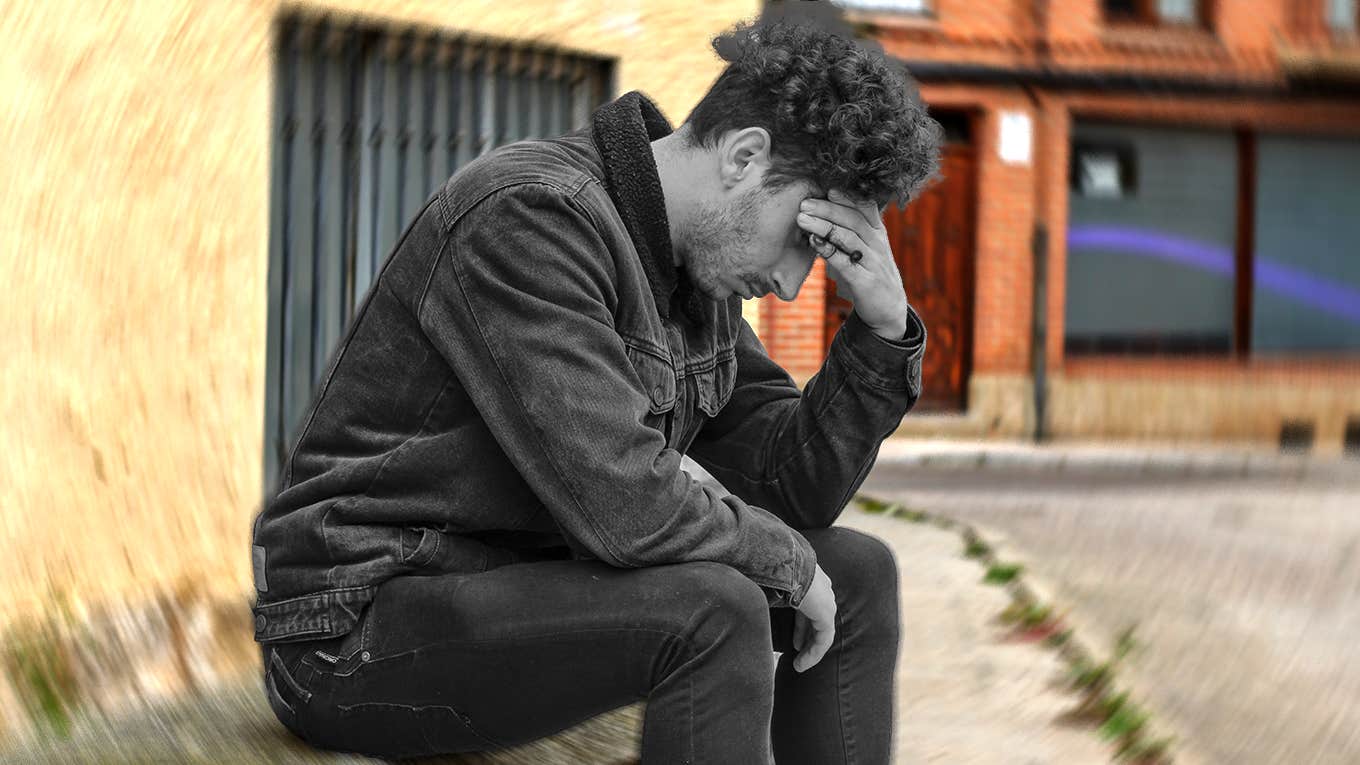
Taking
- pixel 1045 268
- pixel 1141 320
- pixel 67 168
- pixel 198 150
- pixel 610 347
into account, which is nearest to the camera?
pixel 610 347

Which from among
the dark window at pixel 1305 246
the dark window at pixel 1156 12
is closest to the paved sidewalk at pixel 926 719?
the dark window at pixel 1156 12

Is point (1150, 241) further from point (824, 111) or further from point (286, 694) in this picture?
point (286, 694)

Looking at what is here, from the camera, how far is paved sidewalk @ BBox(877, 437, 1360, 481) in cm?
1161

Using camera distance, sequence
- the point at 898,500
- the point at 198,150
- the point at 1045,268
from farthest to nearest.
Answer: the point at 1045,268 → the point at 898,500 → the point at 198,150

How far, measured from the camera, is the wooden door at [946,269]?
1473 centimetres

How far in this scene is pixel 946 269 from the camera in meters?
14.9

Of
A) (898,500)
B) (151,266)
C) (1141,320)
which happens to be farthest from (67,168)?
(1141,320)

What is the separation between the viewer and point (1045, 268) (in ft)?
48.9

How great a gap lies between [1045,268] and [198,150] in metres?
12.2

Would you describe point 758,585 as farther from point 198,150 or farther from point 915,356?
point 198,150

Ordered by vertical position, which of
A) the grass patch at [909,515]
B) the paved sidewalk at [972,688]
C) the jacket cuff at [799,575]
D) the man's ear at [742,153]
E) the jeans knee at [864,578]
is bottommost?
the grass patch at [909,515]

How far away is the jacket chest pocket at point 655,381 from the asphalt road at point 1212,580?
223 cm

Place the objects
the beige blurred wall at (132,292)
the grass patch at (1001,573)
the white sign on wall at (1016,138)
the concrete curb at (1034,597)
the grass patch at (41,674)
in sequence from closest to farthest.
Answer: the grass patch at (41,674) < the beige blurred wall at (132,292) < the concrete curb at (1034,597) < the grass patch at (1001,573) < the white sign on wall at (1016,138)

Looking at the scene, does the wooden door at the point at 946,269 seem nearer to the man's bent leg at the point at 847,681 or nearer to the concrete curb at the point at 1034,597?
the concrete curb at the point at 1034,597
